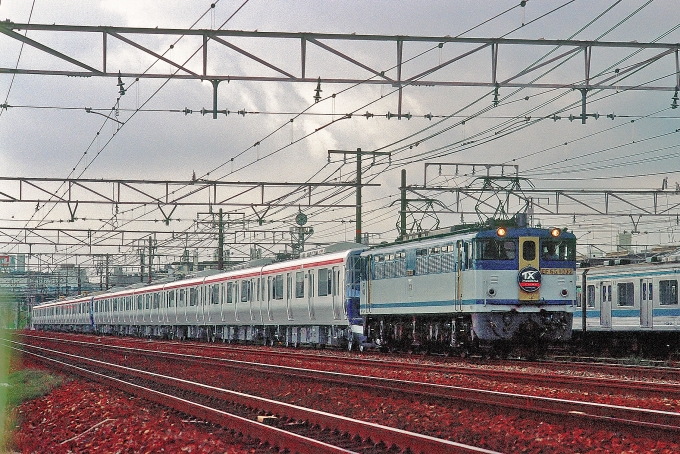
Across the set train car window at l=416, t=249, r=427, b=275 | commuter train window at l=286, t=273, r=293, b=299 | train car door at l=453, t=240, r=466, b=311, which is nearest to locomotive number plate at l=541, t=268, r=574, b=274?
train car door at l=453, t=240, r=466, b=311

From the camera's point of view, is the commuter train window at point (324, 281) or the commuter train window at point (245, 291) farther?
the commuter train window at point (245, 291)

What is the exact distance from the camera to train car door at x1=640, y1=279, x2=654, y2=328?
1211 inches

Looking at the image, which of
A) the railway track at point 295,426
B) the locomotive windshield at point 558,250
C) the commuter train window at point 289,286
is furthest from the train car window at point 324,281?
the railway track at point 295,426

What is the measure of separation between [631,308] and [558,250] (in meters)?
6.91

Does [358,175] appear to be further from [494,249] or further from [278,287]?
[494,249]

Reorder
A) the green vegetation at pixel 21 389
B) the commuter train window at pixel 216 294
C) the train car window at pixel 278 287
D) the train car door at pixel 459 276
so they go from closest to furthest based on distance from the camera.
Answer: the green vegetation at pixel 21 389 → the train car door at pixel 459 276 → the train car window at pixel 278 287 → the commuter train window at pixel 216 294

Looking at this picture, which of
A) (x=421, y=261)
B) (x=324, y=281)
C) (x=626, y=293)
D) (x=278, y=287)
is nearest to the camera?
(x=421, y=261)

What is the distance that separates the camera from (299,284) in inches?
1437

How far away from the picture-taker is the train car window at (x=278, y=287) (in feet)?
126

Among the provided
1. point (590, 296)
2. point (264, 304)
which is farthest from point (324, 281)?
point (590, 296)

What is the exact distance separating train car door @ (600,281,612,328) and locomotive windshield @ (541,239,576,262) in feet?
24.3

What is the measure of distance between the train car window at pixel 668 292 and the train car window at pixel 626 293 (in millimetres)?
1574

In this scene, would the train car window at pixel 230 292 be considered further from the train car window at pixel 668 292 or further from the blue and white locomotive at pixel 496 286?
the train car window at pixel 668 292

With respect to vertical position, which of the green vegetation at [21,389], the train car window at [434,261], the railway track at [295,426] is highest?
the train car window at [434,261]
